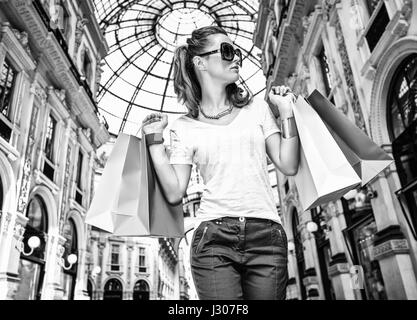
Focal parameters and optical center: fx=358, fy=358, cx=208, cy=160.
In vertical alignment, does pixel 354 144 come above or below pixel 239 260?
above

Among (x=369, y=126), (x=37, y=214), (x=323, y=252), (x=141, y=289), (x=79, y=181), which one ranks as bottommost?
(x=323, y=252)

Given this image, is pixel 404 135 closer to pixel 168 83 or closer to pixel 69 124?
pixel 69 124

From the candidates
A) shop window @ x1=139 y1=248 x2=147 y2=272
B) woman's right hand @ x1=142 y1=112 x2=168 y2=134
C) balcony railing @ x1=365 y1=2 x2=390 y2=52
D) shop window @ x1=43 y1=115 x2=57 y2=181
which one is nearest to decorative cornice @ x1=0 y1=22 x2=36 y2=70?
shop window @ x1=43 y1=115 x2=57 y2=181

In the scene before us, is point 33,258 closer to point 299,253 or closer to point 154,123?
point 299,253

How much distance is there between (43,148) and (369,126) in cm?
1150

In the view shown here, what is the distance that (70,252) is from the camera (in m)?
16.8

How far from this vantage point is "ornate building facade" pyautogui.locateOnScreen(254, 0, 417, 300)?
771cm

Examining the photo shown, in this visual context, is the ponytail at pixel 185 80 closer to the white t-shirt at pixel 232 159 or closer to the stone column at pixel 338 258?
the white t-shirt at pixel 232 159

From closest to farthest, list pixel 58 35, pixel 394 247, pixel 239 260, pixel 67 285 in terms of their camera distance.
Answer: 1. pixel 239 260
2. pixel 394 247
3. pixel 58 35
4. pixel 67 285

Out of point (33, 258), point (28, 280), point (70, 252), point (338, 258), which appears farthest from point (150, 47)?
point (338, 258)

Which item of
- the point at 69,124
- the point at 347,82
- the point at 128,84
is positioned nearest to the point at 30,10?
the point at 69,124

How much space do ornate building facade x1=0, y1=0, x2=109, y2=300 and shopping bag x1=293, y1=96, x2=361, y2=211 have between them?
1074 centimetres

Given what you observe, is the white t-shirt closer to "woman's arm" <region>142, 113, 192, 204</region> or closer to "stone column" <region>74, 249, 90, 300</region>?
"woman's arm" <region>142, 113, 192, 204</region>

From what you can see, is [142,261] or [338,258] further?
[142,261]
